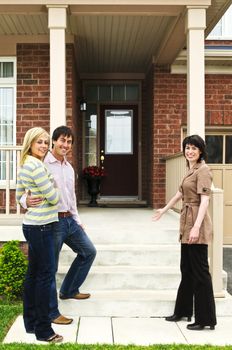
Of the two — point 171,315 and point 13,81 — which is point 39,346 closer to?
point 171,315

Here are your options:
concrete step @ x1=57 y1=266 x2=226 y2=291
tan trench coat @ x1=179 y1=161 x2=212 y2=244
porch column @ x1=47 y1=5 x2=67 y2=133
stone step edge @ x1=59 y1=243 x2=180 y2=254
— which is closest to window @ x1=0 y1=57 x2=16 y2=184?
porch column @ x1=47 y1=5 x2=67 y2=133

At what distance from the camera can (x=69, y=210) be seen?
4453mm

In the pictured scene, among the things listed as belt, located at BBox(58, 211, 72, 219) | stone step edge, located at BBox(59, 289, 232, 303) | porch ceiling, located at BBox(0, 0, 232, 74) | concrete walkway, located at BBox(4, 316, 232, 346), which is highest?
porch ceiling, located at BBox(0, 0, 232, 74)

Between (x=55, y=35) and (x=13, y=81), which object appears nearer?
(x=55, y=35)

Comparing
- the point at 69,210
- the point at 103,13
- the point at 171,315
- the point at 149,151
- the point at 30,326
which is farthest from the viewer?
the point at 149,151

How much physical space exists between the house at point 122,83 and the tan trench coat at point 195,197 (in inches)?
74.6

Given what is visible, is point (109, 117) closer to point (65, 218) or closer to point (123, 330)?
point (65, 218)

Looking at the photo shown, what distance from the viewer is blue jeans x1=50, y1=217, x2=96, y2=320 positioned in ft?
14.3

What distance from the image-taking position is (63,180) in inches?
173

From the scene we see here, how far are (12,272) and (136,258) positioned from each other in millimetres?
1393

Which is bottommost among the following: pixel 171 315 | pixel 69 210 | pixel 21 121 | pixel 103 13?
pixel 171 315

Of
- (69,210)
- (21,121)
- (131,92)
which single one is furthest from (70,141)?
(131,92)

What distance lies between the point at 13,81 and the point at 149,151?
9.91 feet

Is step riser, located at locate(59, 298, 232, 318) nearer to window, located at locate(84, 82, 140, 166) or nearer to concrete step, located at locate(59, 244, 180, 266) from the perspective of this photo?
concrete step, located at locate(59, 244, 180, 266)
